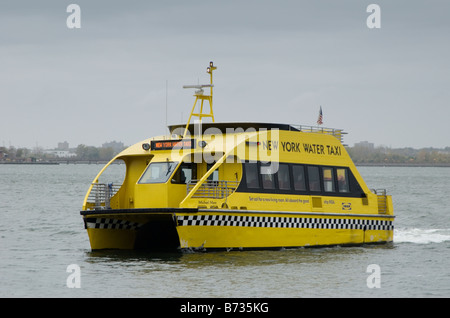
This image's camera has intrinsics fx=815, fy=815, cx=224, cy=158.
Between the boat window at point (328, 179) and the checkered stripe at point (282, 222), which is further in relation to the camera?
the boat window at point (328, 179)

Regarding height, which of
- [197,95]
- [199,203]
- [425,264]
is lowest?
[425,264]

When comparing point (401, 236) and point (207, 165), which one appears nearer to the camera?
point (207, 165)

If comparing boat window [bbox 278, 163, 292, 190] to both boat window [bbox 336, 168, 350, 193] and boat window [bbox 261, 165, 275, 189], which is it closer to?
boat window [bbox 261, 165, 275, 189]

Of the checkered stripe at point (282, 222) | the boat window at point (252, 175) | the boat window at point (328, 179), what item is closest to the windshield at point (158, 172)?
the boat window at point (252, 175)

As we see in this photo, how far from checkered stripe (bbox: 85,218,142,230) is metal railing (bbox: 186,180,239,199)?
1978 millimetres

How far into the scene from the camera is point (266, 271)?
16906mm

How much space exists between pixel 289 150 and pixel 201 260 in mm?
4123

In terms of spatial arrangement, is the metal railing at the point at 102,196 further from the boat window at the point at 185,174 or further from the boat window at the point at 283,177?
the boat window at the point at 283,177

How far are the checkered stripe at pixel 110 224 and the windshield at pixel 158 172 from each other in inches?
45.2

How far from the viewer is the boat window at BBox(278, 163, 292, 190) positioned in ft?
65.9

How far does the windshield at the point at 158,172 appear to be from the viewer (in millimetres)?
19562

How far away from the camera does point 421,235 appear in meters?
26.5

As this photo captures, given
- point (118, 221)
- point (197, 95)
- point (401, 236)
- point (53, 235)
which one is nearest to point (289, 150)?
point (197, 95)
